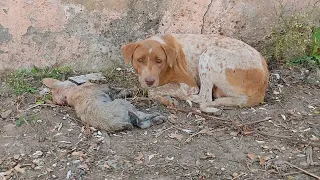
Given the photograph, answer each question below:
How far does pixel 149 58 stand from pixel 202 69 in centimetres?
58

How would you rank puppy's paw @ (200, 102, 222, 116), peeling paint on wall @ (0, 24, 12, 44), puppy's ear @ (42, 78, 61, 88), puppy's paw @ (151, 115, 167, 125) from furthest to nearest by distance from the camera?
peeling paint on wall @ (0, 24, 12, 44) → puppy's ear @ (42, 78, 61, 88) → puppy's paw @ (200, 102, 222, 116) → puppy's paw @ (151, 115, 167, 125)

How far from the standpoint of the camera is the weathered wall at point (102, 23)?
6352 millimetres

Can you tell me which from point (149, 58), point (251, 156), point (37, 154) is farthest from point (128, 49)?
point (251, 156)

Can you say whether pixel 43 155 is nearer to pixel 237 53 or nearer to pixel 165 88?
pixel 165 88

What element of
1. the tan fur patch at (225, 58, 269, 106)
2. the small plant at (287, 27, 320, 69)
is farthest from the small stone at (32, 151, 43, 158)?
the small plant at (287, 27, 320, 69)

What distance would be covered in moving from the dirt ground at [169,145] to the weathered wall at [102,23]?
2.57ft

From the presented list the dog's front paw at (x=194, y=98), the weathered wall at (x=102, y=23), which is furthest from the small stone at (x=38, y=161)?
the weathered wall at (x=102, y=23)

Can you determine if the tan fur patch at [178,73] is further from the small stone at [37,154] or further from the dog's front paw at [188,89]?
the small stone at [37,154]

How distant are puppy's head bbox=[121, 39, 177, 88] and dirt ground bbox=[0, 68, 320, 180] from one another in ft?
0.84

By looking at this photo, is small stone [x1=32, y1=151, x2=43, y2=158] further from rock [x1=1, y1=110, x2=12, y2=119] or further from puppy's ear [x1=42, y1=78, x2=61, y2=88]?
puppy's ear [x1=42, y1=78, x2=61, y2=88]

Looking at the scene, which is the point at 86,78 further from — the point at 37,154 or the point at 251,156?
the point at 251,156

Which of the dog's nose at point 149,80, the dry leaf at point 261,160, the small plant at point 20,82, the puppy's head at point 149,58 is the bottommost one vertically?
the dry leaf at point 261,160

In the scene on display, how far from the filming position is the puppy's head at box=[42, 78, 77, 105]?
5.68 meters

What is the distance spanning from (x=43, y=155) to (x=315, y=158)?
88.9 inches
